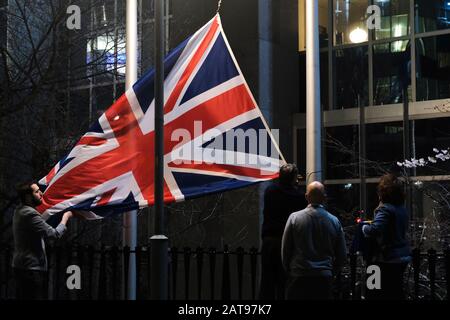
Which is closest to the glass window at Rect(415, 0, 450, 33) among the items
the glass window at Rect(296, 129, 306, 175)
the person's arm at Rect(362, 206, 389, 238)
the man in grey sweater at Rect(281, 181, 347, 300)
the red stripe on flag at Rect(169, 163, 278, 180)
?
the glass window at Rect(296, 129, 306, 175)

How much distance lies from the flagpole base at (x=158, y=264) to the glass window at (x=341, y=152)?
27.2 ft

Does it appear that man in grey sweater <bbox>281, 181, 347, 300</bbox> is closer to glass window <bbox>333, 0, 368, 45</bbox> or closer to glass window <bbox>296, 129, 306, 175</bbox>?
glass window <bbox>296, 129, 306, 175</bbox>

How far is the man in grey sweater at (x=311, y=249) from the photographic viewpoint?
7.49 m

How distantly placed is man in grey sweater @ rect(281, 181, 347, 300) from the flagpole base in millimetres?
1449

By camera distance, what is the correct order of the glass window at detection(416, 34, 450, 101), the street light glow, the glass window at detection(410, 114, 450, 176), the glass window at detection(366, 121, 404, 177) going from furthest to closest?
the street light glow, the glass window at detection(366, 121, 404, 177), the glass window at detection(416, 34, 450, 101), the glass window at detection(410, 114, 450, 176)

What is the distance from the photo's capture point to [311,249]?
24.6ft

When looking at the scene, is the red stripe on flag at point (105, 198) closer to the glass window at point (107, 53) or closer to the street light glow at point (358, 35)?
the glass window at point (107, 53)

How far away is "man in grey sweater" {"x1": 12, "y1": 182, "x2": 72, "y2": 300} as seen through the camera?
8.62 meters

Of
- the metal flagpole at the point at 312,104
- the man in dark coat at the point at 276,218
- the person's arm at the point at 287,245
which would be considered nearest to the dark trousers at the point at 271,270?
the man in dark coat at the point at 276,218

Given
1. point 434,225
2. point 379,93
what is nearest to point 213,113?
point 434,225

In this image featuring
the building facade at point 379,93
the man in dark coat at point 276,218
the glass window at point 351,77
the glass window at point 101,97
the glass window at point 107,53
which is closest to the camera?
the man in dark coat at point 276,218

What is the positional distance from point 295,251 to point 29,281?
3282 mm

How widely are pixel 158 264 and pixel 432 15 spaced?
10043 mm
